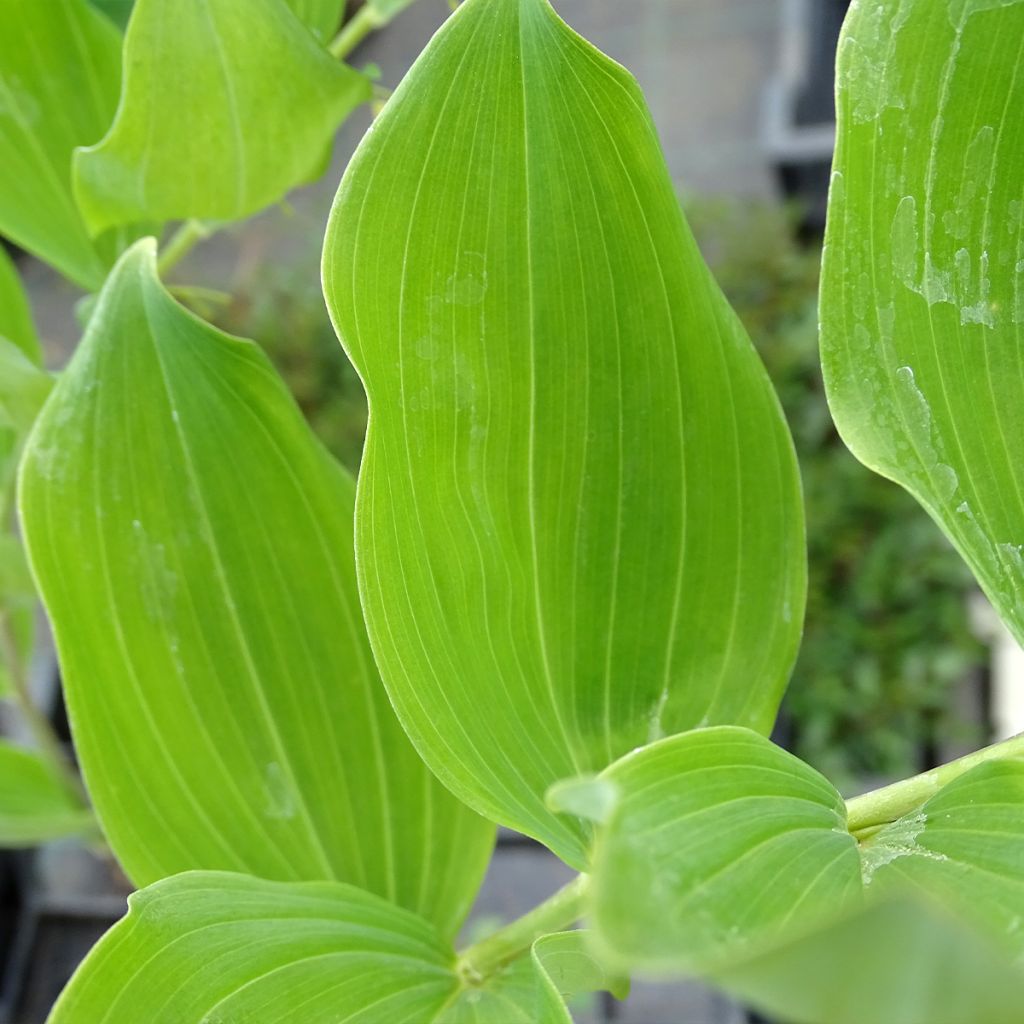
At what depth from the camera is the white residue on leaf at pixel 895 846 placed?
0.84ft

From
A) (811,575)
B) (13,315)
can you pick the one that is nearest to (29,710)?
(13,315)

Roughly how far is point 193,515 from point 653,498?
0.53 feet

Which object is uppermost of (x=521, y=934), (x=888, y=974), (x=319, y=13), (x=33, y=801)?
(x=319, y=13)

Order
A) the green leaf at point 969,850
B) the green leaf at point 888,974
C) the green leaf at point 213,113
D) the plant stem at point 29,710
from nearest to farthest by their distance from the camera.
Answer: the green leaf at point 888,974 → the green leaf at point 969,850 → the green leaf at point 213,113 → the plant stem at point 29,710

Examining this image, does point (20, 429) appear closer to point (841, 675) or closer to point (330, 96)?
point (330, 96)

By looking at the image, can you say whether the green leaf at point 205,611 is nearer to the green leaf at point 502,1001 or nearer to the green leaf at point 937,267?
the green leaf at point 502,1001

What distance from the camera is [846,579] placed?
44.7 inches

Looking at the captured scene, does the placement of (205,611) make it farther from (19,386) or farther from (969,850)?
(969,850)

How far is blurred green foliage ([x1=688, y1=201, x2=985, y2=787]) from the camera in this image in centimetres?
108

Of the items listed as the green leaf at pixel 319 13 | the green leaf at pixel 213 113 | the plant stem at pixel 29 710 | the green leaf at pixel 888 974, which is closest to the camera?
the green leaf at pixel 888 974

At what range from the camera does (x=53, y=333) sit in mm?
1508

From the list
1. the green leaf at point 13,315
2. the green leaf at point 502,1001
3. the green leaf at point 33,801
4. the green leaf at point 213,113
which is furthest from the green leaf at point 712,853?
the green leaf at point 33,801

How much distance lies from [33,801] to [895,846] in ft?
1.92

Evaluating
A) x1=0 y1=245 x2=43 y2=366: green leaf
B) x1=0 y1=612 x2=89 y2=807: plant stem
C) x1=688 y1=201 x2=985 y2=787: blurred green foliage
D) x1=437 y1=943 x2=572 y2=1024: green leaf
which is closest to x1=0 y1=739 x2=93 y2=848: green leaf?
x1=0 y1=612 x2=89 y2=807: plant stem
